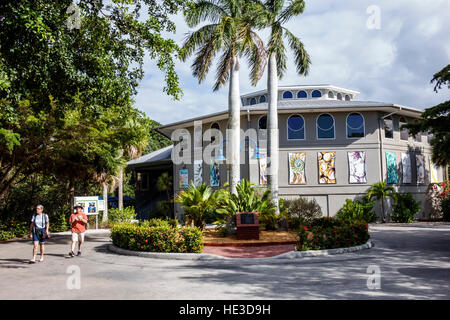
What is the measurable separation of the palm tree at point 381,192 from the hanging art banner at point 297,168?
4.22 meters

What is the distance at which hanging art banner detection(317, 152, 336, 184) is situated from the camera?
24.8 meters

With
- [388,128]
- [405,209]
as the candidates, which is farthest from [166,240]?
[388,128]

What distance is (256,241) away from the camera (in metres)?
14.1

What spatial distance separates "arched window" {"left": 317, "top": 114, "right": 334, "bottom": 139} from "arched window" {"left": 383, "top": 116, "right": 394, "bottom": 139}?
3766 mm

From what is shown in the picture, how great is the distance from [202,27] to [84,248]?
1176cm

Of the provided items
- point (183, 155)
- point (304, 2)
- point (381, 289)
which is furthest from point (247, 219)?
point (183, 155)

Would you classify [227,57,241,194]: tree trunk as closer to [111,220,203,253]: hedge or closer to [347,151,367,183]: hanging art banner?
[111,220,203,253]: hedge

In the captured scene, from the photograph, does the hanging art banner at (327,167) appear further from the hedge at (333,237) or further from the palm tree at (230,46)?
the hedge at (333,237)

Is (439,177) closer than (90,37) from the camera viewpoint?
No

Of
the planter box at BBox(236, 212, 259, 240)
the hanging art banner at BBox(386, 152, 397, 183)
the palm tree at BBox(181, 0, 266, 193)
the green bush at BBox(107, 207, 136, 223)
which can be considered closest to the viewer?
the planter box at BBox(236, 212, 259, 240)

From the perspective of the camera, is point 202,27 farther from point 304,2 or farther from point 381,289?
point 381,289

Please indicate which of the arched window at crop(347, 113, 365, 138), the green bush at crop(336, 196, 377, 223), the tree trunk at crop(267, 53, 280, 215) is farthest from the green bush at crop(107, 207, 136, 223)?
the arched window at crop(347, 113, 365, 138)

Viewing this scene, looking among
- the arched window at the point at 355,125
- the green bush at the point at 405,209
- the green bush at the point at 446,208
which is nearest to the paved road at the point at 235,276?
the green bush at the point at 405,209
